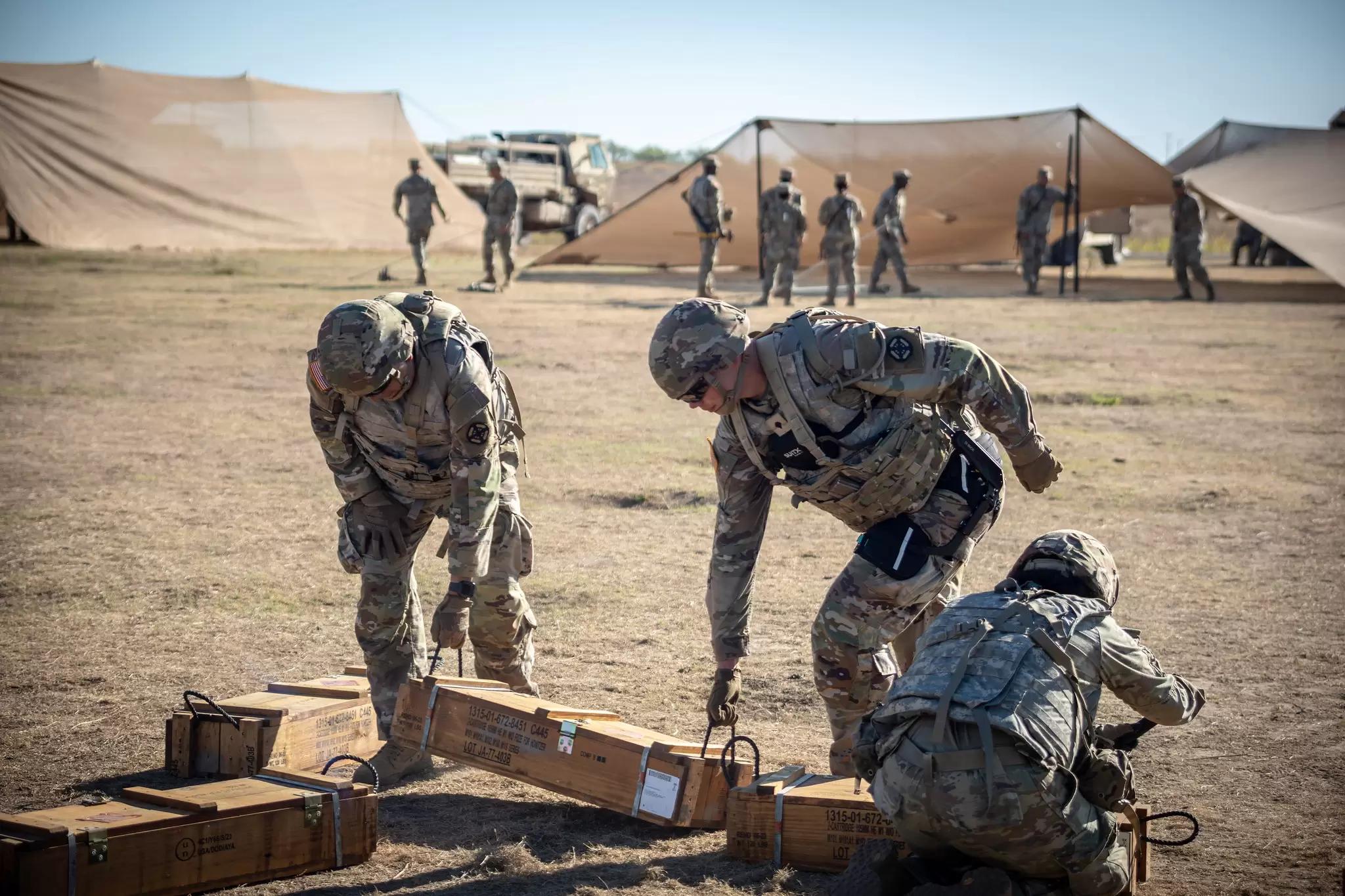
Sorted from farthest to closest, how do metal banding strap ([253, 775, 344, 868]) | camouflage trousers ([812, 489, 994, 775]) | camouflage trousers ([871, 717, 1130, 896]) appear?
camouflage trousers ([812, 489, 994, 775])
metal banding strap ([253, 775, 344, 868])
camouflage trousers ([871, 717, 1130, 896])

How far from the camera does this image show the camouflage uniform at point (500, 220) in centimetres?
2139

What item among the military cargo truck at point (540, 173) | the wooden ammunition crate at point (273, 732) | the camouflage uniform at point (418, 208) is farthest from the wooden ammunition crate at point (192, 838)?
the military cargo truck at point (540, 173)

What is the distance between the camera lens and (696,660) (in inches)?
226

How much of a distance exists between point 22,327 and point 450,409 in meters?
13.9

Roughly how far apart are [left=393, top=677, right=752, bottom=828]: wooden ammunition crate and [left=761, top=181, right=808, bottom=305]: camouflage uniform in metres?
16.4

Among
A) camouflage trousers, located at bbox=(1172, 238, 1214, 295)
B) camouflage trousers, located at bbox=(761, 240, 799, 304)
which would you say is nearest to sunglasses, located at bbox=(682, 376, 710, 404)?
camouflage trousers, located at bbox=(761, 240, 799, 304)

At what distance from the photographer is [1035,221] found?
22438mm

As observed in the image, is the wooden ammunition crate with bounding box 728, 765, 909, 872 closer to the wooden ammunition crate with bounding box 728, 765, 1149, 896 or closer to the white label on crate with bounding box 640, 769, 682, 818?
the wooden ammunition crate with bounding box 728, 765, 1149, 896

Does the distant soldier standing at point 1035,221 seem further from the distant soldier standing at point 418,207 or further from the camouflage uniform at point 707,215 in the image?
the distant soldier standing at point 418,207

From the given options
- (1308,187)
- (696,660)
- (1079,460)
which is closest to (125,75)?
(1308,187)

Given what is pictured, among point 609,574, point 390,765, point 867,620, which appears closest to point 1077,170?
point 609,574

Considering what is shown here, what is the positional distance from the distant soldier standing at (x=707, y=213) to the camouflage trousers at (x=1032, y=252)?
5.60m

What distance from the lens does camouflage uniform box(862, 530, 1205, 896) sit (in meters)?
3.07

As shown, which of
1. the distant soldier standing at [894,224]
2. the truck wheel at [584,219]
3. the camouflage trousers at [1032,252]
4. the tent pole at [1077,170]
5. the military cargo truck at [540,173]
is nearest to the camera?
the distant soldier standing at [894,224]
